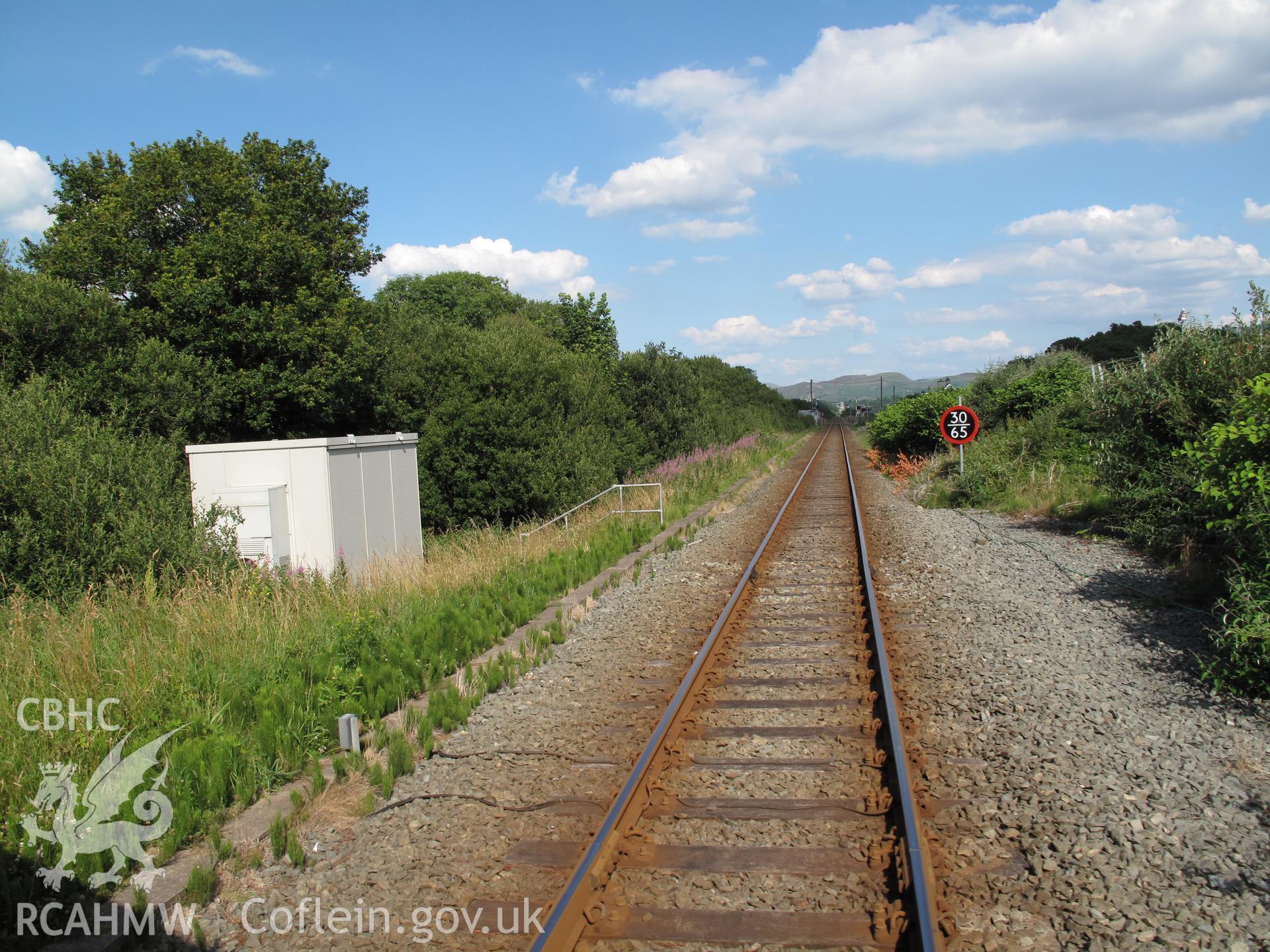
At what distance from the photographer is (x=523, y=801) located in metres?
4.89

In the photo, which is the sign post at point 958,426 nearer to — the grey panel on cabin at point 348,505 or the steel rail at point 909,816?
the steel rail at point 909,816

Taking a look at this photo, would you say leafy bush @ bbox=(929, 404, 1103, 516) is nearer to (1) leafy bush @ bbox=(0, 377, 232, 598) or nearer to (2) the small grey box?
(2) the small grey box

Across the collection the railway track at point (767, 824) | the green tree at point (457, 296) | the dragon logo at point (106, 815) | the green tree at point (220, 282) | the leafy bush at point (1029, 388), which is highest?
the green tree at point (457, 296)

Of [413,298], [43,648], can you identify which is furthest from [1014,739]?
[413,298]

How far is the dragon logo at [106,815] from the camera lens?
407 centimetres

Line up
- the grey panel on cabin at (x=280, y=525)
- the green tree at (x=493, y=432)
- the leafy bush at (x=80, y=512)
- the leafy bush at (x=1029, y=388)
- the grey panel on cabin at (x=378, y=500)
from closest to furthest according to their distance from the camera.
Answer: the leafy bush at (x=80, y=512) < the grey panel on cabin at (x=280, y=525) < the grey panel on cabin at (x=378, y=500) < the green tree at (x=493, y=432) < the leafy bush at (x=1029, y=388)

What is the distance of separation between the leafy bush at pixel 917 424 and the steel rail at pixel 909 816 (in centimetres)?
2013

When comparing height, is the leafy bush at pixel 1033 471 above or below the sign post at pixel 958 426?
below

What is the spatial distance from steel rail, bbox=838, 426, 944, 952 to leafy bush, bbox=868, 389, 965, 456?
2013 centimetres

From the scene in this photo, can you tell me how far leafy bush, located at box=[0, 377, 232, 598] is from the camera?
356 inches

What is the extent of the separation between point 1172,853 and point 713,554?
30.8ft

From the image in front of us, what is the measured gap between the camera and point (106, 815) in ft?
14.6

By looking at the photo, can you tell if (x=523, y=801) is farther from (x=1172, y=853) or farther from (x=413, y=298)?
(x=413, y=298)

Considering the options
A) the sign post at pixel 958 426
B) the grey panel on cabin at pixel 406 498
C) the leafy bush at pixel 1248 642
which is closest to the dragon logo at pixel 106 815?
the leafy bush at pixel 1248 642
